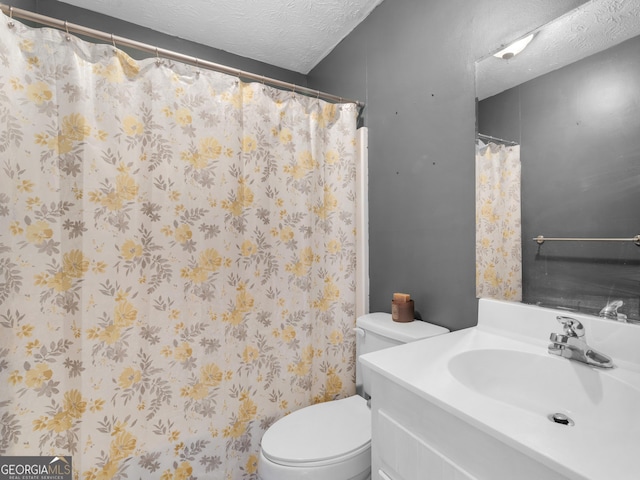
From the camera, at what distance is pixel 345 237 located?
1.77 meters

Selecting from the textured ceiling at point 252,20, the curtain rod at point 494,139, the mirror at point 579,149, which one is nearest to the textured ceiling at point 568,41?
the mirror at point 579,149

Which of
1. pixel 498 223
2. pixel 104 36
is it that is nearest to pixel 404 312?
pixel 498 223

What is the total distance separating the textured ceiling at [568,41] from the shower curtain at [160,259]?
81cm

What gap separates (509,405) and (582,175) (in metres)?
0.69

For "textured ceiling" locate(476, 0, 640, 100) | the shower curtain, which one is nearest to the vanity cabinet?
the shower curtain

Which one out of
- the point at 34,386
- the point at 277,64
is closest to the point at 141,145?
the point at 34,386

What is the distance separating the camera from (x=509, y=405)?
680mm

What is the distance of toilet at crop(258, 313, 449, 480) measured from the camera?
108 cm

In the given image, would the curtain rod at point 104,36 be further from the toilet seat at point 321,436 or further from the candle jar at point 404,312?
the toilet seat at point 321,436

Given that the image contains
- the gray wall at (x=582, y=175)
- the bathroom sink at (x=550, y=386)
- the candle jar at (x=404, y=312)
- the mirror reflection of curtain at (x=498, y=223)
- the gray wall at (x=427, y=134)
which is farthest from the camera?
the candle jar at (x=404, y=312)

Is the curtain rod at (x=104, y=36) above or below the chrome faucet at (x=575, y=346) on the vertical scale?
above

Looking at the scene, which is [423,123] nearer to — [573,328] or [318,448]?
[573,328]

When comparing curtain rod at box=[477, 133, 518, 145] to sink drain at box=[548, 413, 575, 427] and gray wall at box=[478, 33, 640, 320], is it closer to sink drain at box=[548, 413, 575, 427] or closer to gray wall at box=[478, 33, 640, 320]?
gray wall at box=[478, 33, 640, 320]

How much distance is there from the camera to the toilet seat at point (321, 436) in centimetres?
110
